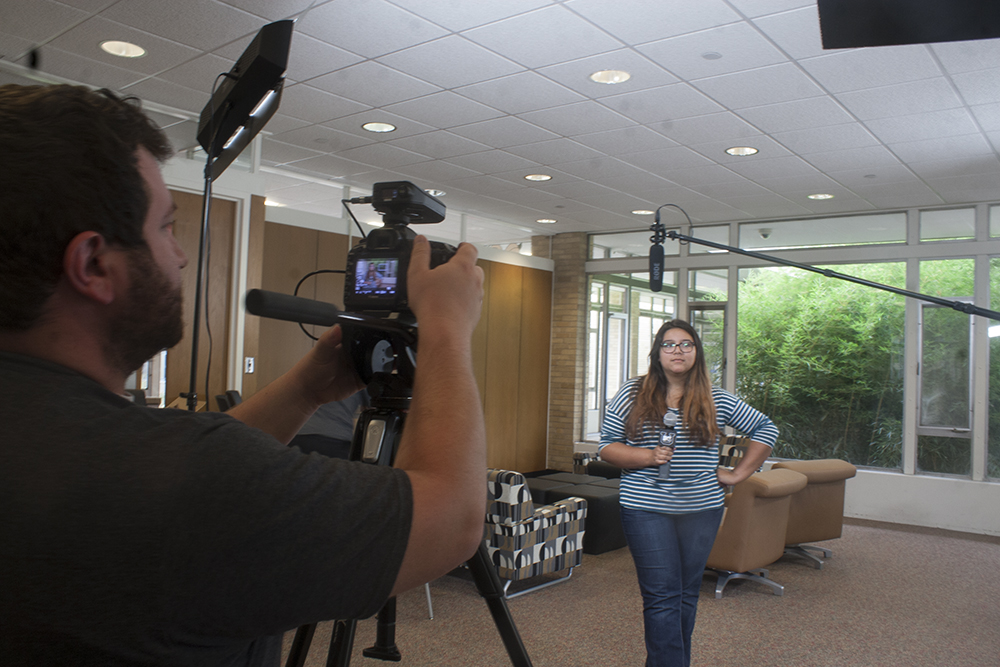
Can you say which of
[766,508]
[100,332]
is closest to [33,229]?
[100,332]

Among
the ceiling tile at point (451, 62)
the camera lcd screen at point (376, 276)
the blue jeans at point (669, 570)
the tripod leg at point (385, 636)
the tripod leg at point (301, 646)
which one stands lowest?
the blue jeans at point (669, 570)

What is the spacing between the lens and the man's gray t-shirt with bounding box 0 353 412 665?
19.4 inches

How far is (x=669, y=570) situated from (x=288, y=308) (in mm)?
2208

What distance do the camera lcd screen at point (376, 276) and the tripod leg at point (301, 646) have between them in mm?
488

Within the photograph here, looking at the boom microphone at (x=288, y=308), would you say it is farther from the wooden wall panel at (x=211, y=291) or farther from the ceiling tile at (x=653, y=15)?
the wooden wall panel at (x=211, y=291)

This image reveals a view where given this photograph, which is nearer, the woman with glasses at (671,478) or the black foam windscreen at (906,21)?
the black foam windscreen at (906,21)

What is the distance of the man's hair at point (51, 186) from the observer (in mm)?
534

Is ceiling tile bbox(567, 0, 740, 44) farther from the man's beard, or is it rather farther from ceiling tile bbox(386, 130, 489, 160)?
the man's beard

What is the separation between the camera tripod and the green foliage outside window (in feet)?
24.0


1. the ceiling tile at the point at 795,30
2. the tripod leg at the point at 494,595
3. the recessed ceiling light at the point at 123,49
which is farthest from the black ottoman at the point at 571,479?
the tripod leg at the point at 494,595

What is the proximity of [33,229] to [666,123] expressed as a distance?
4.79 m

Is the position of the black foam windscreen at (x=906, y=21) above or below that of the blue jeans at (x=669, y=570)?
above

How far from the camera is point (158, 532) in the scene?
1.63ft

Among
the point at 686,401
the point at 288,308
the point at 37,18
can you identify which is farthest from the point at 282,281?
the point at 288,308
